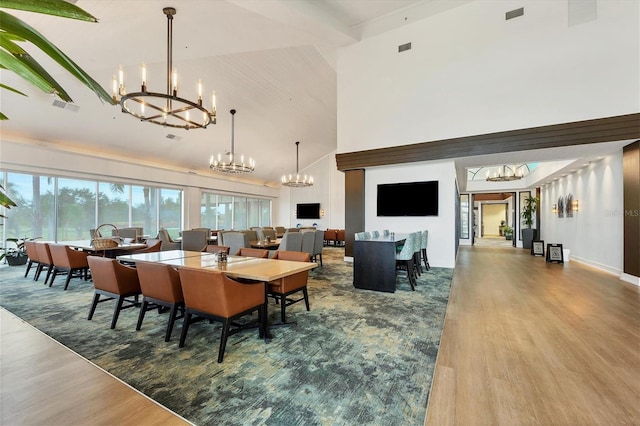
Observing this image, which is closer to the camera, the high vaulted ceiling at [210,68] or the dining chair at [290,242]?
the high vaulted ceiling at [210,68]

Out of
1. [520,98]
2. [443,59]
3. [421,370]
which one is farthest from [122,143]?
[520,98]

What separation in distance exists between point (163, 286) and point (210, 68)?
5.59 m

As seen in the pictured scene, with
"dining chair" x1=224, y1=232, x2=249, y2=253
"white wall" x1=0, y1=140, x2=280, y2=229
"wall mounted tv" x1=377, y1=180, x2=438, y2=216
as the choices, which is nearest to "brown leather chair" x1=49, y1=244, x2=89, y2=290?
"dining chair" x1=224, y1=232, x2=249, y2=253

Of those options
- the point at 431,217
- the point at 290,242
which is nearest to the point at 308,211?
the point at 431,217

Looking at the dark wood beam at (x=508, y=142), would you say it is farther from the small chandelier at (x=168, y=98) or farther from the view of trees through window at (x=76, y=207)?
the view of trees through window at (x=76, y=207)

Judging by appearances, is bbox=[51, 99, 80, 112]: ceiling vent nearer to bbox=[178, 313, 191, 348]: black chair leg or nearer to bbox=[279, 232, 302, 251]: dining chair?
bbox=[279, 232, 302, 251]: dining chair

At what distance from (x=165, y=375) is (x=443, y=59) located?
7.26m

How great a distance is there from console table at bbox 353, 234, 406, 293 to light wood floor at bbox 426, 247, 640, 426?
1023mm

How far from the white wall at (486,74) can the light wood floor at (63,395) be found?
6.76m

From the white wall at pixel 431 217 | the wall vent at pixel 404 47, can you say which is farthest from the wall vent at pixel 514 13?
the white wall at pixel 431 217

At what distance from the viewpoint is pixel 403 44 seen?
651 centimetres

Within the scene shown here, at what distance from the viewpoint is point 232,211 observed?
1331 centimetres

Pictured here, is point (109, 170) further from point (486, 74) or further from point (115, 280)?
point (486, 74)

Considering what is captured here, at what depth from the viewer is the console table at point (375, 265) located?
15.1ft
